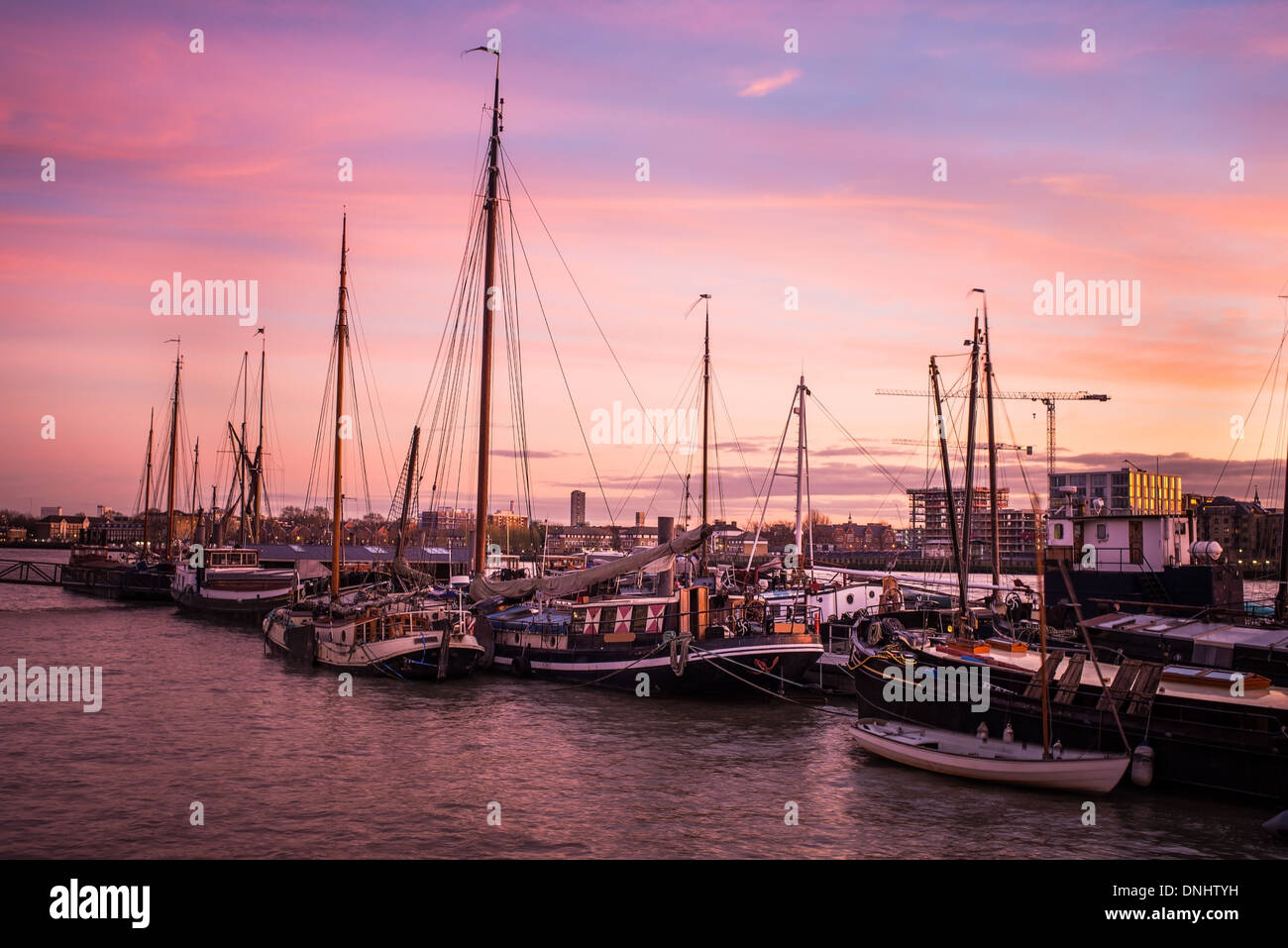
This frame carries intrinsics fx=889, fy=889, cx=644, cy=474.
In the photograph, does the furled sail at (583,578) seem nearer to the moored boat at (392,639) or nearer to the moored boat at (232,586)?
the moored boat at (392,639)

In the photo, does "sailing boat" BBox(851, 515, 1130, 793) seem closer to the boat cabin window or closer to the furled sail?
the furled sail

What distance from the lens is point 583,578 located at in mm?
40469

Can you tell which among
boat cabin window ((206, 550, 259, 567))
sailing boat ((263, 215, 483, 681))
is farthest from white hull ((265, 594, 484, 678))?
boat cabin window ((206, 550, 259, 567))

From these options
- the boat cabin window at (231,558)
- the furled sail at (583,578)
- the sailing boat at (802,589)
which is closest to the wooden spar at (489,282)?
the furled sail at (583,578)

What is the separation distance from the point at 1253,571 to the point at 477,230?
7651 inches

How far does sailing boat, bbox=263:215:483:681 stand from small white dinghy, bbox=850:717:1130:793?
70.1ft

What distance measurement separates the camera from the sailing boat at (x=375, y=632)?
42.4 m

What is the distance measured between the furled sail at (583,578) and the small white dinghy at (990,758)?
11.9m

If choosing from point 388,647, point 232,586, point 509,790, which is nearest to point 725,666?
point 509,790
